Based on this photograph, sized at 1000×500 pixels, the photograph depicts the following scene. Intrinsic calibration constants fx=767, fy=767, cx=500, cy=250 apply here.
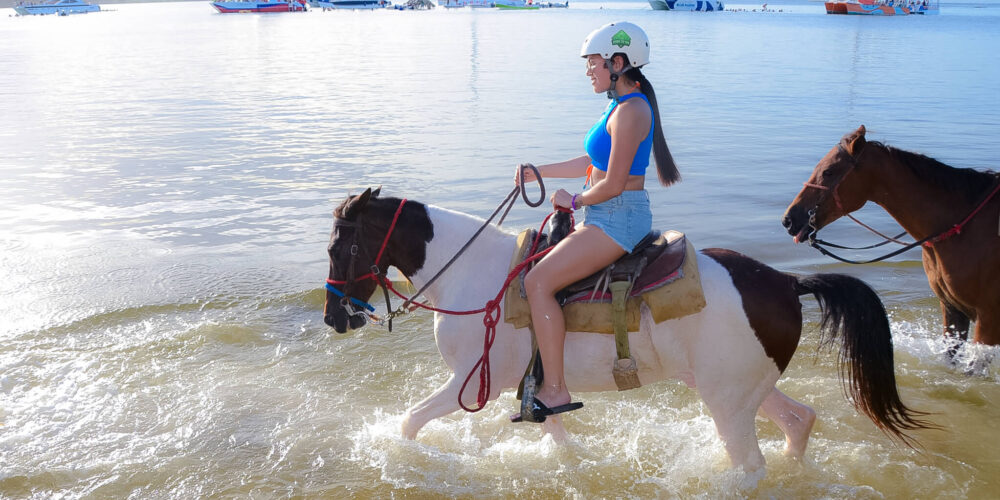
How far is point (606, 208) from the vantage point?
453 centimetres

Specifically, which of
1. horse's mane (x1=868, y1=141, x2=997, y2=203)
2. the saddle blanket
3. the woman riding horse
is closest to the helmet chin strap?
the woman riding horse

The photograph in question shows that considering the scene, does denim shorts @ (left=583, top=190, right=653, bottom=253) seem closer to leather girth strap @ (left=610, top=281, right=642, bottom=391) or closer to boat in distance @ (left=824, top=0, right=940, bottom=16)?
leather girth strap @ (left=610, top=281, right=642, bottom=391)

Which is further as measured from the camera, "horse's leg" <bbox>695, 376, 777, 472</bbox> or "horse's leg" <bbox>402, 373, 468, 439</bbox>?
"horse's leg" <bbox>402, 373, 468, 439</bbox>

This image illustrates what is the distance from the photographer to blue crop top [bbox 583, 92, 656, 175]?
4402mm

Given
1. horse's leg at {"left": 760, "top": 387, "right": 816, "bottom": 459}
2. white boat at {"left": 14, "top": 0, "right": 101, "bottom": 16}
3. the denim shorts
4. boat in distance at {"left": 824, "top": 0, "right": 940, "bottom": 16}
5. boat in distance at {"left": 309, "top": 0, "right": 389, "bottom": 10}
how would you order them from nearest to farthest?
the denim shorts, horse's leg at {"left": 760, "top": 387, "right": 816, "bottom": 459}, boat in distance at {"left": 824, "top": 0, "right": 940, "bottom": 16}, white boat at {"left": 14, "top": 0, "right": 101, "bottom": 16}, boat in distance at {"left": 309, "top": 0, "right": 389, "bottom": 10}

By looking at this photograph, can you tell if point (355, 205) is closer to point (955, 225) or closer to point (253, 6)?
point (955, 225)

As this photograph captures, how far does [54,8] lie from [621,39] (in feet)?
448

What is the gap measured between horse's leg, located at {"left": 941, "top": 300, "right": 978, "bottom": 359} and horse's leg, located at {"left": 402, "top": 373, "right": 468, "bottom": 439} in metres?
4.81

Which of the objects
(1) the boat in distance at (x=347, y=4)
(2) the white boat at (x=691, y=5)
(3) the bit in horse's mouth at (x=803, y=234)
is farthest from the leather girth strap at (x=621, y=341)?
(1) the boat in distance at (x=347, y=4)

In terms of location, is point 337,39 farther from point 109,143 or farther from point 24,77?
point 109,143

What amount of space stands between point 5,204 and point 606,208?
13.0 meters

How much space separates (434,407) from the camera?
494cm

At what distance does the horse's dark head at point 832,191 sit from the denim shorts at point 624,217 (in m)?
2.37

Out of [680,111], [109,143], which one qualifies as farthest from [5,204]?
[680,111]
